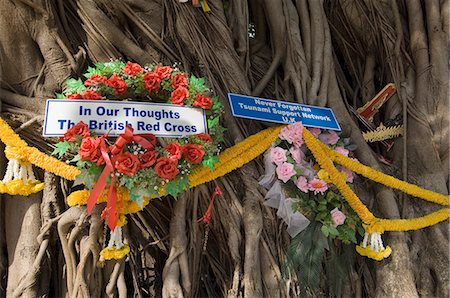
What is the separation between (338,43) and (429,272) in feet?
4.69

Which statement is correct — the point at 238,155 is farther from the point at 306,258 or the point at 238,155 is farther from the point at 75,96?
the point at 75,96

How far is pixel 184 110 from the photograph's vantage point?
1.51 m

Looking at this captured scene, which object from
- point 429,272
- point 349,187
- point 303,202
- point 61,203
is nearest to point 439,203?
point 429,272

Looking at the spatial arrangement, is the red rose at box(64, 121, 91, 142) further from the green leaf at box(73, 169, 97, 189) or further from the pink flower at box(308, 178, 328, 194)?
the pink flower at box(308, 178, 328, 194)

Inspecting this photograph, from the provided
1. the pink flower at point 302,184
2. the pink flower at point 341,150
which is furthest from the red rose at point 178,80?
the pink flower at point 341,150

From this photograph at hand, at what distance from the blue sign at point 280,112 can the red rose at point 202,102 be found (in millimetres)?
130

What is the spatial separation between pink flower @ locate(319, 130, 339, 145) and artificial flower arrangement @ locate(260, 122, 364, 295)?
0.14 metres

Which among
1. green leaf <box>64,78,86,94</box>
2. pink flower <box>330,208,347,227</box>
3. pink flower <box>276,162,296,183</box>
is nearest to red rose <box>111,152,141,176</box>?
green leaf <box>64,78,86,94</box>

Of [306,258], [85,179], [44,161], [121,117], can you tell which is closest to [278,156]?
[306,258]

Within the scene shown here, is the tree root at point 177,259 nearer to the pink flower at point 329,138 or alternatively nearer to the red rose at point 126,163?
the red rose at point 126,163

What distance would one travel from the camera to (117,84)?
57.6 inches

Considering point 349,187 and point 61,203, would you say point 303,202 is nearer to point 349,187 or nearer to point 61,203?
point 349,187

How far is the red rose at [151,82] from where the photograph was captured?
4.92 ft

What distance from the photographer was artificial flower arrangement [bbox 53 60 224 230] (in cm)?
131
